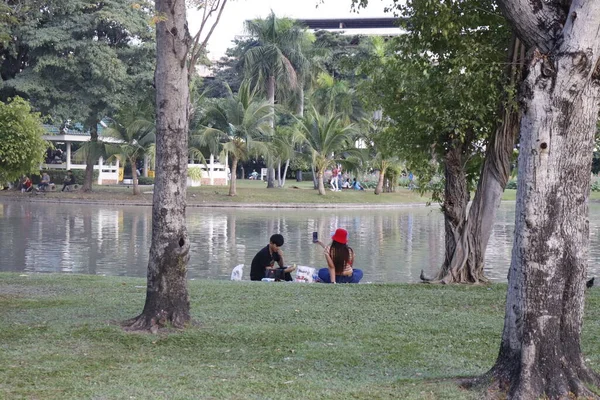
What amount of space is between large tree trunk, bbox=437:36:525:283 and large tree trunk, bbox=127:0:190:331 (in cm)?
570

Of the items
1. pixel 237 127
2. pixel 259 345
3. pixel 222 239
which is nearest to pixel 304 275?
pixel 259 345

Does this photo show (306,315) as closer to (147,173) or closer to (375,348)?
(375,348)

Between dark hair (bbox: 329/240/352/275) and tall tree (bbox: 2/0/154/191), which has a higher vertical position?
tall tree (bbox: 2/0/154/191)

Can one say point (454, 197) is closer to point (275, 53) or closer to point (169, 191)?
point (169, 191)

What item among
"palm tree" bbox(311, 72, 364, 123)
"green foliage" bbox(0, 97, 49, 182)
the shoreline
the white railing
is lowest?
the shoreline

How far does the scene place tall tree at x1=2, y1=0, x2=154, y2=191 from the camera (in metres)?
38.5

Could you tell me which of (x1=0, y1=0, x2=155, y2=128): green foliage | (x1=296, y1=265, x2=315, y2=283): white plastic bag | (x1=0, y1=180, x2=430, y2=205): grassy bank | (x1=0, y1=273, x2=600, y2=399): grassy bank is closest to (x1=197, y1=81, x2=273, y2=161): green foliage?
(x1=0, y1=180, x2=430, y2=205): grassy bank

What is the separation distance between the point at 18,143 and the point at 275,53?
31.1 m

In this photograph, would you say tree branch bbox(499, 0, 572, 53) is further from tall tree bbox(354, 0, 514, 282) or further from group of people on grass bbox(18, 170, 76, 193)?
group of people on grass bbox(18, 170, 76, 193)

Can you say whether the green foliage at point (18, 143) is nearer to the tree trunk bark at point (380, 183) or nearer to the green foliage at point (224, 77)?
the tree trunk bark at point (380, 183)

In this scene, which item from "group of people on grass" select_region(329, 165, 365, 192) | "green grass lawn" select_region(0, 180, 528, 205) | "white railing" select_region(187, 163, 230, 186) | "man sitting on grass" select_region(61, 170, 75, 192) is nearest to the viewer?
"green grass lawn" select_region(0, 180, 528, 205)

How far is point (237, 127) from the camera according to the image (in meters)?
40.7

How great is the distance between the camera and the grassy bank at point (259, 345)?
5.89 meters

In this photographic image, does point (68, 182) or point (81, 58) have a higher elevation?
point (81, 58)
